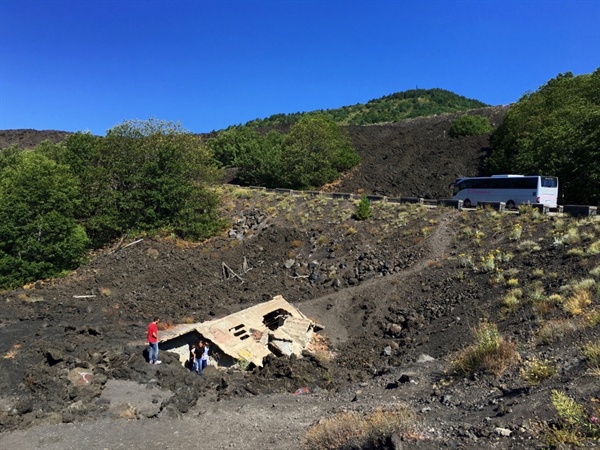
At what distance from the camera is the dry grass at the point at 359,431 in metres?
6.85

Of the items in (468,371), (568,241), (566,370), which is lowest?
(468,371)

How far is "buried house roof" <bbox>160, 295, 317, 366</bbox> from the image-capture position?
15.5 meters

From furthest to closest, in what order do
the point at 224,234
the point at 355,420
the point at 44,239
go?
the point at 224,234
the point at 44,239
the point at 355,420

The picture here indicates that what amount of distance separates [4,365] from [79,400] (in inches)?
136

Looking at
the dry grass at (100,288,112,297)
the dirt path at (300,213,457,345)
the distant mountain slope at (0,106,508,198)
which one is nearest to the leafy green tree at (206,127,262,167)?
the distant mountain slope at (0,106,508,198)

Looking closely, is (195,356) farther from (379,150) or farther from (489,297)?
(379,150)

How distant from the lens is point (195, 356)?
14.7 metres

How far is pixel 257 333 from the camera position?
17141 mm

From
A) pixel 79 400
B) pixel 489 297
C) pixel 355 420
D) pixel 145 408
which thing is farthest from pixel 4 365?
pixel 489 297

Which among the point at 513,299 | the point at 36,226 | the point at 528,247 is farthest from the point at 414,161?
the point at 36,226

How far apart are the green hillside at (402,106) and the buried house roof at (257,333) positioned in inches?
3992

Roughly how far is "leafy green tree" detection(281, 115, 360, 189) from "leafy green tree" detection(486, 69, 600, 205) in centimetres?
1798

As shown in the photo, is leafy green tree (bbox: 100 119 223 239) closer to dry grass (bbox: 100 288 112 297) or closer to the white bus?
dry grass (bbox: 100 288 112 297)

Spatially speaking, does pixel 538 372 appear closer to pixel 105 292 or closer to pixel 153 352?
pixel 153 352
